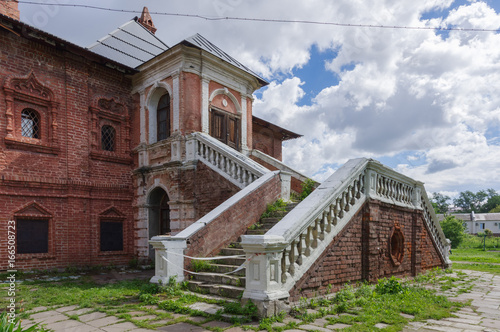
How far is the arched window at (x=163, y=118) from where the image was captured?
511 inches

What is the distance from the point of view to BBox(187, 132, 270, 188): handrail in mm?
9562

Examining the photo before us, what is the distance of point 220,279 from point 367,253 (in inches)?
114

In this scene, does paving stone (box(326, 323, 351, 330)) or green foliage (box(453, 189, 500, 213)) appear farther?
green foliage (box(453, 189, 500, 213))

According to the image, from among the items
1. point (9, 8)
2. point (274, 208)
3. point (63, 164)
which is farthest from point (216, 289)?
point (9, 8)

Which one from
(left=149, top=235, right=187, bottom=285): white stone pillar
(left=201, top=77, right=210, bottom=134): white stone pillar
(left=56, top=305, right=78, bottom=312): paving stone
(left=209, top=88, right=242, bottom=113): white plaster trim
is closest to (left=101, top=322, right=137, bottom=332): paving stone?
(left=56, top=305, right=78, bottom=312): paving stone

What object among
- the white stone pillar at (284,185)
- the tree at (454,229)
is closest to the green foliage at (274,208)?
the white stone pillar at (284,185)

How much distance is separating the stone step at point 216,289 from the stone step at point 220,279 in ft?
0.37

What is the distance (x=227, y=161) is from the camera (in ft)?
33.2

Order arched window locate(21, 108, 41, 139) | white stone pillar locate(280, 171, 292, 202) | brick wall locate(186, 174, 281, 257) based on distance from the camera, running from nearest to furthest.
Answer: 1. brick wall locate(186, 174, 281, 257)
2. white stone pillar locate(280, 171, 292, 202)
3. arched window locate(21, 108, 41, 139)

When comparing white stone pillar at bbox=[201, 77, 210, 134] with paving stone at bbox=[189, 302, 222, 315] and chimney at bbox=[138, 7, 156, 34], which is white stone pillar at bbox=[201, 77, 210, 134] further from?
chimney at bbox=[138, 7, 156, 34]

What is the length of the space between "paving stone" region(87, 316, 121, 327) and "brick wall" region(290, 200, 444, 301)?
2.55 metres

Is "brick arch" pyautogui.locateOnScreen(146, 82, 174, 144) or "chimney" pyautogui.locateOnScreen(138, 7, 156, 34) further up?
"chimney" pyautogui.locateOnScreen(138, 7, 156, 34)

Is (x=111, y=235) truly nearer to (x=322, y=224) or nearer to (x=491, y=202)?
(x=322, y=224)

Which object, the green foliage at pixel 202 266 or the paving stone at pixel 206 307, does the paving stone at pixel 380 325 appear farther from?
the green foliage at pixel 202 266
